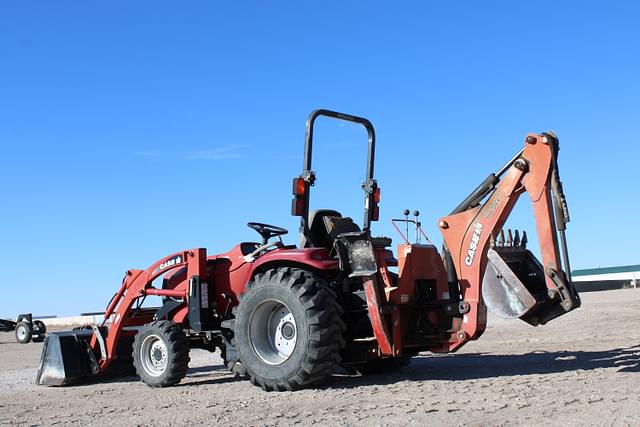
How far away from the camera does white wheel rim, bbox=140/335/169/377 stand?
9914 mm

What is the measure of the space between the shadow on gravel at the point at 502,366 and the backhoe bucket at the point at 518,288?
815 mm

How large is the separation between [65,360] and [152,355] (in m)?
1.59

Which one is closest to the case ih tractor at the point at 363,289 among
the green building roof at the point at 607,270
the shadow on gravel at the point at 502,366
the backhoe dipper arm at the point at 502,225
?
the backhoe dipper arm at the point at 502,225

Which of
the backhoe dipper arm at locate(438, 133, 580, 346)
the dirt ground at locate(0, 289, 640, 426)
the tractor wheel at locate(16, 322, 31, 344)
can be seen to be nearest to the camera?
the dirt ground at locate(0, 289, 640, 426)

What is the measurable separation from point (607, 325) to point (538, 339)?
9.10 ft

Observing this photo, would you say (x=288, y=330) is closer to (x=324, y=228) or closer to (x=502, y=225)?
(x=324, y=228)

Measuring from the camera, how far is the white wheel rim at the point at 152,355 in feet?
32.5

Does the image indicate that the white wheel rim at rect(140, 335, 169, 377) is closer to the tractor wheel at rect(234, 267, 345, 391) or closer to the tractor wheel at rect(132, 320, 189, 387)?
the tractor wheel at rect(132, 320, 189, 387)

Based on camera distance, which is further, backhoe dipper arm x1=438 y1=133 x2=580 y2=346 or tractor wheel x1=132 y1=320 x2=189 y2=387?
tractor wheel x1=132 y1=320 x2=189 y2=387

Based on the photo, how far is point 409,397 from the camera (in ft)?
25.0

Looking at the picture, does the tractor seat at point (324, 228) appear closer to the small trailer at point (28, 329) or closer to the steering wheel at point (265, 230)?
the steering wheel at point (265, 230)

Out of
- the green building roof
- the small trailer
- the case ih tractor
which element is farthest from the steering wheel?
the green building roof

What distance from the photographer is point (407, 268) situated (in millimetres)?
8953

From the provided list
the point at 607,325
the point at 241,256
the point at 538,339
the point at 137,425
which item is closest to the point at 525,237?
the point at 241,256
